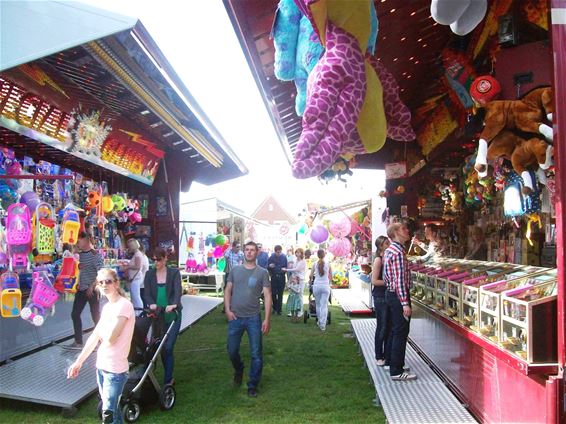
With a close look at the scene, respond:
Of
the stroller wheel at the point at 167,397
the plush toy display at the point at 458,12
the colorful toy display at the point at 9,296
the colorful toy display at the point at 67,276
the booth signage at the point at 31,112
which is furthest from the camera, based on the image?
the colorful toy display at the point at 67,276

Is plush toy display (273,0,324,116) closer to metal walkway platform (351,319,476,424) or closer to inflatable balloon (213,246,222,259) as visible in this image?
metal walkway platform (351,319,476,424)

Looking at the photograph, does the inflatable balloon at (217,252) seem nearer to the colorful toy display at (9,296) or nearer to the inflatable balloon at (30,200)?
the inflatable balloon at (30,200)

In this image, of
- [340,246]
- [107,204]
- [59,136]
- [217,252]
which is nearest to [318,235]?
[340,246]

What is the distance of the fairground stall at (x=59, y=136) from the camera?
461cm

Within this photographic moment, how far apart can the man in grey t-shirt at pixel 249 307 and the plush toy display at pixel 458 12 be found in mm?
3532

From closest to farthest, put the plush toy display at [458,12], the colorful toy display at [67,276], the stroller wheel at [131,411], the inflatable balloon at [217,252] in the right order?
1. the plush toy display at [458,12]
2. the stroller wheel at [131,411]
3. the colorful toy display at [67,276]
4. the inflatable balloon at [217,252]

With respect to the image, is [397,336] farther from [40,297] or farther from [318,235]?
[318,235]

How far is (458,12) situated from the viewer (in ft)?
7.43

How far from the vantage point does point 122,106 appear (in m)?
7.72

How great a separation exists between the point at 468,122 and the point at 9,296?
4.70 meters

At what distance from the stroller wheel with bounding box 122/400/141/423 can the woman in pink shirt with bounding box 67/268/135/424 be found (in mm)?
760

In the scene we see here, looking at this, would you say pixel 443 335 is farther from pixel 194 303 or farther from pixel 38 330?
pixel 194 303

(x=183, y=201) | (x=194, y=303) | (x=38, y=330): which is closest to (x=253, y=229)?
(x=183, y=201)

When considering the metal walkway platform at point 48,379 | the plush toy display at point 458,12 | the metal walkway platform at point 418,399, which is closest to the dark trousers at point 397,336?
the metal walkway platform at point 418,399
